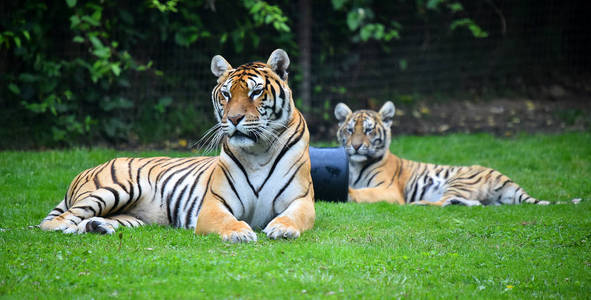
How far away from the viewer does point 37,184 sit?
7262 millimetres

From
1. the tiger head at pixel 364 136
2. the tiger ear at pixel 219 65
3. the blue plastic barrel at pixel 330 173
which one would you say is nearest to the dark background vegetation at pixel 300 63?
the tiger head at pixel 364 136

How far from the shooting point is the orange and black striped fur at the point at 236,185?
5.14 metres

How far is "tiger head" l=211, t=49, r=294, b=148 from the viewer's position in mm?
5113

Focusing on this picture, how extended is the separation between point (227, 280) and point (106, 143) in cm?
673

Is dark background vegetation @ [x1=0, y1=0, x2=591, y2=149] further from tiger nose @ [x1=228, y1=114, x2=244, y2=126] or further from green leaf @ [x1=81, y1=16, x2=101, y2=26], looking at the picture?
tiger nose @ [x1=228, y1=114, x2=244, y2=126]

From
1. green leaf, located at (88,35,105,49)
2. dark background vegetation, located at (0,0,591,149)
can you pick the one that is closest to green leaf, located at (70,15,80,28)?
dark background vegetation, located at (0,0,591,149)

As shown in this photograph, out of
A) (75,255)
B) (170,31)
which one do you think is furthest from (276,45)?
(75,255)

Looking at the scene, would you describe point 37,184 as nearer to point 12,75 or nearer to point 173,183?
point 173,183

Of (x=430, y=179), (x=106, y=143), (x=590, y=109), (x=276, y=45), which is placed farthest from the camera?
(x=590, y=109)

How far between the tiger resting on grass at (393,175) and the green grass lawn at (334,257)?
89 centimetres

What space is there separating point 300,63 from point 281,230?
21.9 ft

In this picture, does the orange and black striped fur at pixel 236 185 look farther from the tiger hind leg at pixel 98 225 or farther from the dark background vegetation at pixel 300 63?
the dark background vegetation at pixel 300 63

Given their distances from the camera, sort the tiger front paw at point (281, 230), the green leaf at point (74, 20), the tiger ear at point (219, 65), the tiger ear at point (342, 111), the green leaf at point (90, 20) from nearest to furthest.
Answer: the tiger front paw at point (281, 230)
the tiger ear at point (219, 65)
the tiger ear at point (342, 111)
the green leaf at point (74, 20)
the green leaf at point (90, 20)

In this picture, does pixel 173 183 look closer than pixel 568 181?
Yes
